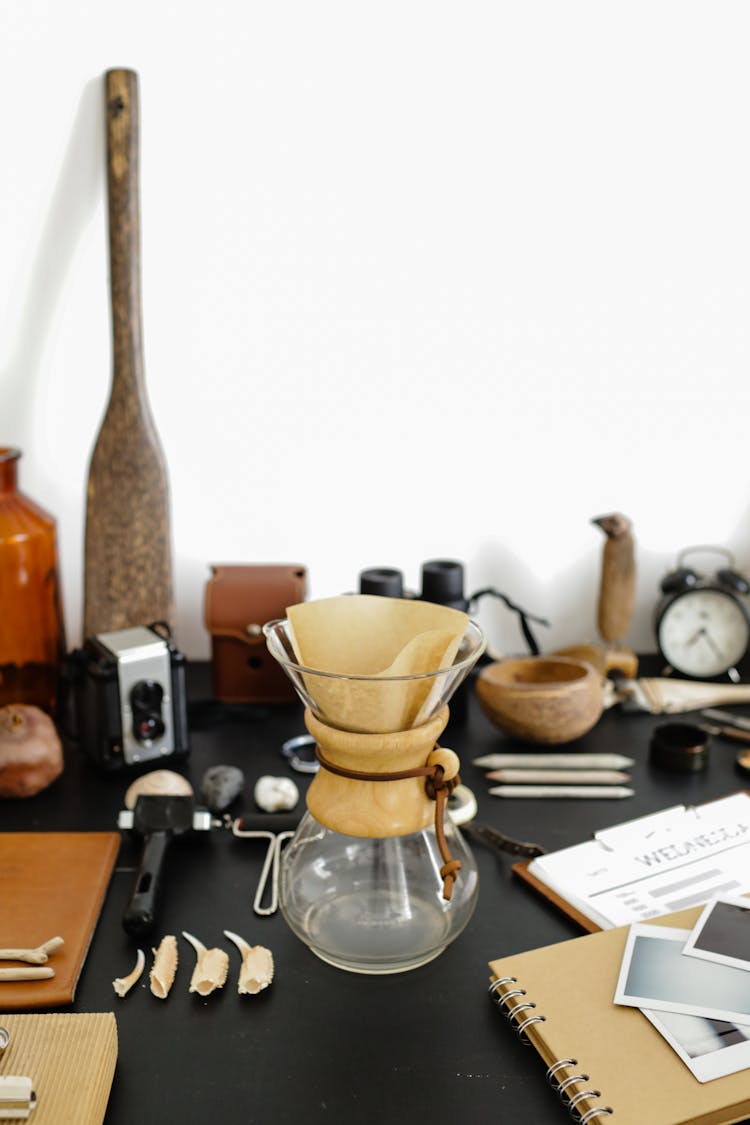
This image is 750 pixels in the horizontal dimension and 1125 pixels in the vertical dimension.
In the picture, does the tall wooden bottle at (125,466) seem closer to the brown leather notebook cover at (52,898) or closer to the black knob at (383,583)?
the black knob at (383,583)

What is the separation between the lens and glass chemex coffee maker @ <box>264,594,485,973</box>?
841 mm

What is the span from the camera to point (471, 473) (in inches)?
59.4

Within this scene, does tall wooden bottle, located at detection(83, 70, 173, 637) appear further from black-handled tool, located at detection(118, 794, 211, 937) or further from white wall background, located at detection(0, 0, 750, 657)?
black-handled tool, located at detection(118, 794, 211, 937)

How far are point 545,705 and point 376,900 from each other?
1.36 feet

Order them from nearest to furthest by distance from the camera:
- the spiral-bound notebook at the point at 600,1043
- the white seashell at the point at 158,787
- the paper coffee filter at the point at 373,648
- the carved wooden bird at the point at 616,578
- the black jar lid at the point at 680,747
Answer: the spiral-bound notebook at the point at 600,1043
the paper coffee filter at the point at 373,648
the white seashell at the point at 158,787
the black jar lid at the point at 680,747
the carved wooden bird at the point at 616,578

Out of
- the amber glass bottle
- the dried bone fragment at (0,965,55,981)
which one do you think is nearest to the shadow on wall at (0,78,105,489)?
the amber glass bottle

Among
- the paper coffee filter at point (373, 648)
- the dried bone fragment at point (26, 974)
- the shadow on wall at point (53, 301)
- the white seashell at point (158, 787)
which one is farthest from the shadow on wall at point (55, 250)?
the dried bone fragment at point (26, 974)

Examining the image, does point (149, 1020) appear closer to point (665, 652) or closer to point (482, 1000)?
point (482, 1000)

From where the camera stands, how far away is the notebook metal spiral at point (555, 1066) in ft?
2.34

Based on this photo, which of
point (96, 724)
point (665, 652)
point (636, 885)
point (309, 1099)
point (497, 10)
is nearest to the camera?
point (309, 1099)

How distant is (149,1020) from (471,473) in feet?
2.90

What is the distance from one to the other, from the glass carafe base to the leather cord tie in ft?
0.06

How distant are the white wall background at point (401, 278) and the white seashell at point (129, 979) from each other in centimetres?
70

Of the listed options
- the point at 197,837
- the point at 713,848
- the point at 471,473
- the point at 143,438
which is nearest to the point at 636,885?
the point at 713,848
